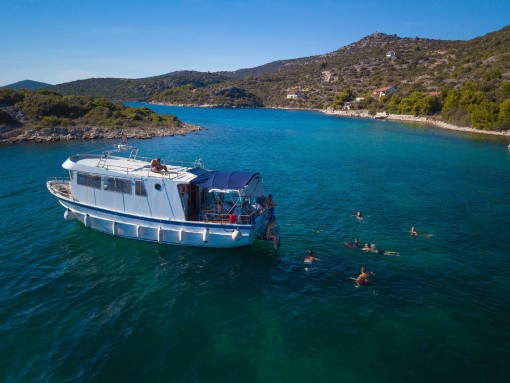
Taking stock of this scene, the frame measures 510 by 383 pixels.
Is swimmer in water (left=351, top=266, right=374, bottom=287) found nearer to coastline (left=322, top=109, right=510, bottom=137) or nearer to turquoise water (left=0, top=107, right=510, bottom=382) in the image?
turquoise water (left=0, top=107, right=510, bottom=382)

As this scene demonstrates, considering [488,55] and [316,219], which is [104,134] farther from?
[488,55]

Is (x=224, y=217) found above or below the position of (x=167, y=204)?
below

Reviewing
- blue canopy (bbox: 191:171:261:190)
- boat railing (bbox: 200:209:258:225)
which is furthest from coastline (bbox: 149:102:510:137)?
boat railing (bbox: 200:209:258:225)

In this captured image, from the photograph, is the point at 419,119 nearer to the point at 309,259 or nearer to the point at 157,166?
the point at 309,259

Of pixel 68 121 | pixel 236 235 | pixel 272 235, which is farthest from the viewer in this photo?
pixel 68 121

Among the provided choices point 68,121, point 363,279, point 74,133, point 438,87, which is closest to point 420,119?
point 438,87

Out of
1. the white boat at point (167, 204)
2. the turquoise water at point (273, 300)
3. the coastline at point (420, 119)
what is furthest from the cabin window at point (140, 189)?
the coastline at point (420, 119)

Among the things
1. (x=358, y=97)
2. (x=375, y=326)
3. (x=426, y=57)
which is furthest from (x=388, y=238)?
(x=426, y=57)
